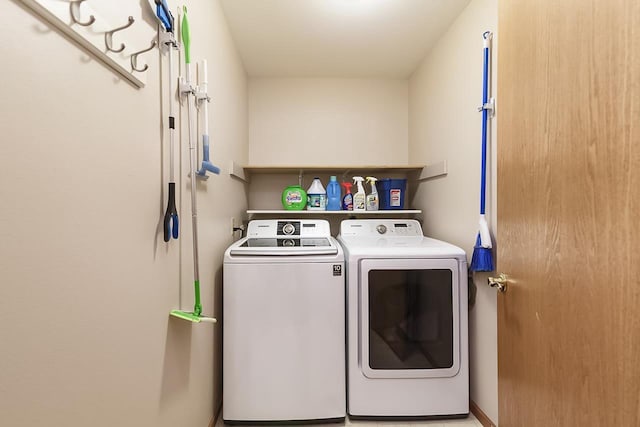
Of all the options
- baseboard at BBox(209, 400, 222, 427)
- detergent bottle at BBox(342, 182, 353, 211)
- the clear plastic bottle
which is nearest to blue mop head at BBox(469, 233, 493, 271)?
detergent bottle at BBox(342, 182, 353, 211)

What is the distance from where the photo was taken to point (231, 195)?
2178mm

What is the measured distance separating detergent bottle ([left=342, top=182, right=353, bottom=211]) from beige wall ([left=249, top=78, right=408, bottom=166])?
1.20 feet

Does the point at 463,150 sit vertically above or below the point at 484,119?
below

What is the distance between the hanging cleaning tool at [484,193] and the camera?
1579mm

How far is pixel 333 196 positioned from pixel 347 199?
0.12m

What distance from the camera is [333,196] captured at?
2.63 metres

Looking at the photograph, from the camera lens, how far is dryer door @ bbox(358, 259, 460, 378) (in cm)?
177

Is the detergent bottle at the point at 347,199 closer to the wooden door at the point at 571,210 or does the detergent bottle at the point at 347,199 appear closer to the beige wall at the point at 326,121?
the beige wall at the point at 326,121

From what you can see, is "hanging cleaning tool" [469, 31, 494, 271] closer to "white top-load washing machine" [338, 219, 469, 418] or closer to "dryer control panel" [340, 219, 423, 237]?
"white top-load washing machine" [338, 219, 469, 418]

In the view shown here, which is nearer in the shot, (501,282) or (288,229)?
(501,282)

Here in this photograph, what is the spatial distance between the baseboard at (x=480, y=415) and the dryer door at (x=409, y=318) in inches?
10.4

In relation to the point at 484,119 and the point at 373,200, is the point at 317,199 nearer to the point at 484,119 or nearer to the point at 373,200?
the point at 373,200

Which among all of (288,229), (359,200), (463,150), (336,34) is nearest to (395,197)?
(359,200)

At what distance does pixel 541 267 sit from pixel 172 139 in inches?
51.7
